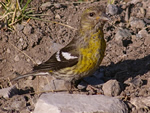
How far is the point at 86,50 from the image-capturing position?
539 cm

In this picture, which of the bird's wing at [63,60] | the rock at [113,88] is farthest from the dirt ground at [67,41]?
the bird's wing at [63,60]

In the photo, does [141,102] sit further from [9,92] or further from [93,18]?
[9,92]

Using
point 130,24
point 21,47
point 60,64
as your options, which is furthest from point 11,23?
point 130,24

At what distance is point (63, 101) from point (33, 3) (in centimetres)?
344

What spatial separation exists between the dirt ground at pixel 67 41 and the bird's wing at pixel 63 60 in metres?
0.51

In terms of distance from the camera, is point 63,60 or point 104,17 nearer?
point 104,17

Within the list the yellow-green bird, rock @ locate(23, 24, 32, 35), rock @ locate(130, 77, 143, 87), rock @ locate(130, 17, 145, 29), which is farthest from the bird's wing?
rock @ locate(130, 17, 145, 29)

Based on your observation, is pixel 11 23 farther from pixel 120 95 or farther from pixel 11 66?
pixel 120 95

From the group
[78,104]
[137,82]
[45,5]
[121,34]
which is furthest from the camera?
[45,5]

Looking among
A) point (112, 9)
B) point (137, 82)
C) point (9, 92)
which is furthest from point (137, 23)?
point (9, 92)

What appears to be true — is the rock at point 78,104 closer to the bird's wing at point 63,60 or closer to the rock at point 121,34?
the bird's wing at point 63,60

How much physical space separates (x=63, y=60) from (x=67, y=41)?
1.35 meters

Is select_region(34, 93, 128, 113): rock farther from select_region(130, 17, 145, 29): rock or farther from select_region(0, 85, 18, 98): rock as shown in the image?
select_region(130, 17, 145, 29): rock

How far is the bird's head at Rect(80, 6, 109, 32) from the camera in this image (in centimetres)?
522
